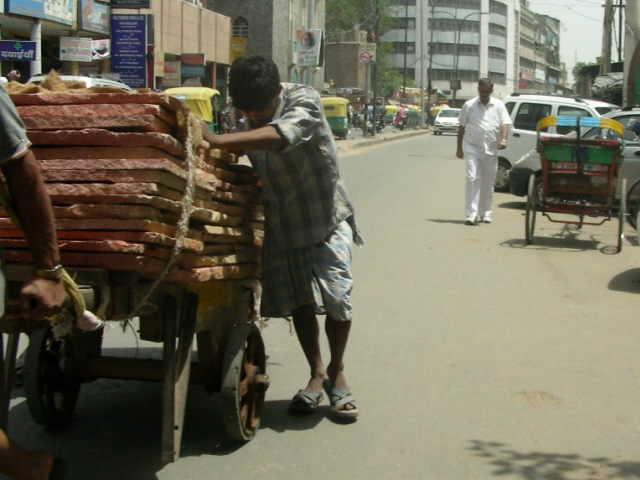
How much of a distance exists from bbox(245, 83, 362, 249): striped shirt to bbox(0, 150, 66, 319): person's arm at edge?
173 cm

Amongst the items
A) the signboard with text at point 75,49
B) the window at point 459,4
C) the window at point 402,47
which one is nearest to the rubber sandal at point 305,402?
the signboard with text at point 75,49

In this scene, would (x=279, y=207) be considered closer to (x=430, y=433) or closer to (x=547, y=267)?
(x=430, y=433)

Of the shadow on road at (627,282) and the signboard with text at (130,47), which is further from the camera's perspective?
the signboard with text at (130,47)

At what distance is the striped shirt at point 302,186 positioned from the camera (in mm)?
4238

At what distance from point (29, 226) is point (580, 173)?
8.29m

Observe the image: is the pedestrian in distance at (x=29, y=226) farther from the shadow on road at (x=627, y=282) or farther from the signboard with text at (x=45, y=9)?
the signboard with text at (x=45, y=9)

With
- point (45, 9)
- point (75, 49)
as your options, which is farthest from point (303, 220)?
point (75, 49)

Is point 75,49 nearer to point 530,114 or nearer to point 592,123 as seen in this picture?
point 530,114

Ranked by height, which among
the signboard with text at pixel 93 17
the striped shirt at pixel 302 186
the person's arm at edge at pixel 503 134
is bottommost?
the striped shirt at pixel 302 186

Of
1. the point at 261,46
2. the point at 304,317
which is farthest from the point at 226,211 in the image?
the point at 261,46

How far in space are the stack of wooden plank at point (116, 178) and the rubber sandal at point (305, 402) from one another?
1.18 meters

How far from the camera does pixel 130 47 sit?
87.1 feet

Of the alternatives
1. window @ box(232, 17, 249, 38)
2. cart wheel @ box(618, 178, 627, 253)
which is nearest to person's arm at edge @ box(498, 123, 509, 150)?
cart wheel @ box(618, 178, 627, 253)

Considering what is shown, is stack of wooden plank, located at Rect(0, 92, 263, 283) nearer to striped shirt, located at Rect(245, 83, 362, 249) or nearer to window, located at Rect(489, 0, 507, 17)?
striped shirt, located at Rect(245, 83, 362, 249)
